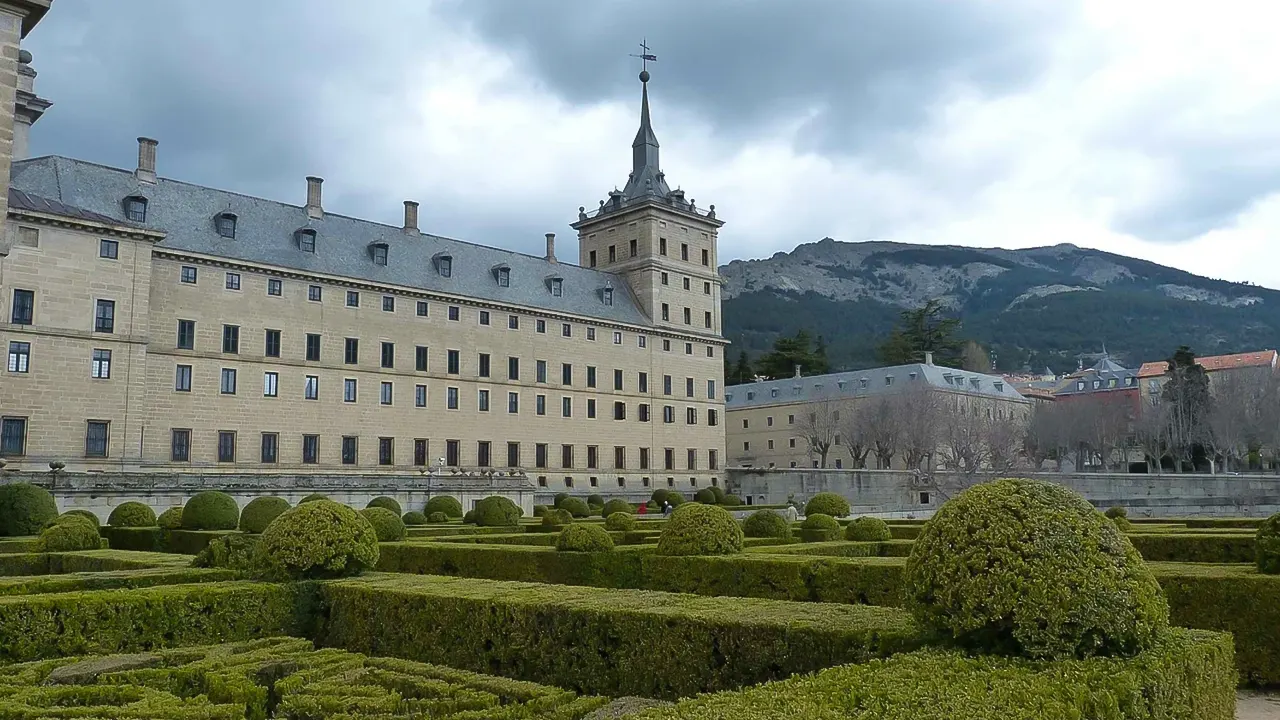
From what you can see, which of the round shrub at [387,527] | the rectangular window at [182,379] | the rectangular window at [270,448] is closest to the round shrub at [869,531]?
the round shrub at [387,527]

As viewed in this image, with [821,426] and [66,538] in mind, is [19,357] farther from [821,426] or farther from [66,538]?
[821,426]

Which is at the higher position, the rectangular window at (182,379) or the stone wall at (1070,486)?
the rectangular window at (182,379)

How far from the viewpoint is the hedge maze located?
527 cm

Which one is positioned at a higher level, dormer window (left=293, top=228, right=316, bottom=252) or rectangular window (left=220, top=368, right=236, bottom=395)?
dormer window (left=293, top=228, right=316, bottom=252)

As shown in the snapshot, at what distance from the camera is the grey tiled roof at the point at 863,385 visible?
246 ft

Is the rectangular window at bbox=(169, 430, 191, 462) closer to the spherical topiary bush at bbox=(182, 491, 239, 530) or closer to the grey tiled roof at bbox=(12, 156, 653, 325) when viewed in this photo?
the grey tiled roof at bbox=(12, 156, 653, 325)

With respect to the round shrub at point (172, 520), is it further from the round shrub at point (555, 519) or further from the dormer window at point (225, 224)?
the dormer window at point (225, 224)

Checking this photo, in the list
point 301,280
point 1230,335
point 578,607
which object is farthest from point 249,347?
point 1230,335

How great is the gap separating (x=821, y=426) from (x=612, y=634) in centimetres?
6482

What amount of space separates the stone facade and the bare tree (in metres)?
10.8

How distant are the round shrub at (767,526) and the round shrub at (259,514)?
10777 millimetres

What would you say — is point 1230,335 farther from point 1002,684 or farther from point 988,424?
point 1002,684

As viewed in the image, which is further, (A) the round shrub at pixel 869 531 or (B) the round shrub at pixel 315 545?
(A) the round shrub at pixel 869 531

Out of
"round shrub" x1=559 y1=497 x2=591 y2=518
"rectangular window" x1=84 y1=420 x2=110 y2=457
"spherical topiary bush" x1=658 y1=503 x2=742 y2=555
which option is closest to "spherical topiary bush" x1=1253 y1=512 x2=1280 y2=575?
"spherical topiary bush" x1=658 y1=503 x2=742 y2=555
